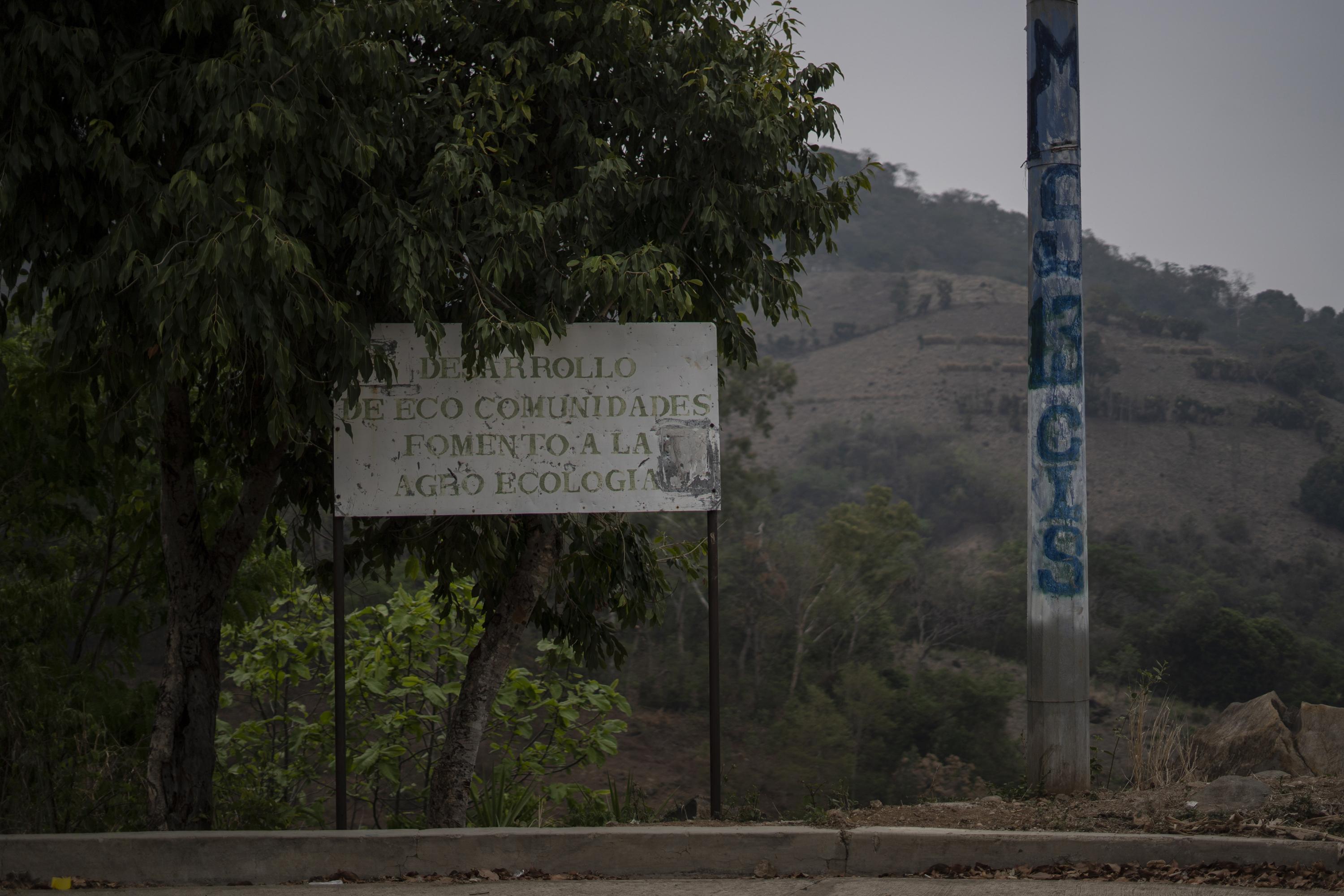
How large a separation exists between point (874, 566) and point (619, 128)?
34.1m

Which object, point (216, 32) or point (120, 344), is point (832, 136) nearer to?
point (216, 32)

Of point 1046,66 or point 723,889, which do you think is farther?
point 1046,66

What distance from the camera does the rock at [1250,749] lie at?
314 inches

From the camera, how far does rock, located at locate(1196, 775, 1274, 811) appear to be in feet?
19.7

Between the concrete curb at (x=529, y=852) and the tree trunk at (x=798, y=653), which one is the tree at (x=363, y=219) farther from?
the tree trunk at (x=798, y=653)

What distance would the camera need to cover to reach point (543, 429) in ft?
21.0

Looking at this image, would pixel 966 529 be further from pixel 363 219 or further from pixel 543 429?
pixel 363 219

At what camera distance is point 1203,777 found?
7.54 m

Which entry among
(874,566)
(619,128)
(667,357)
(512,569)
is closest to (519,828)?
(667,357)

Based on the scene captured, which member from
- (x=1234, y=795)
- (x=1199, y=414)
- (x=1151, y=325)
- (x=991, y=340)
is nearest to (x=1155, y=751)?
(x=1234, y=795)

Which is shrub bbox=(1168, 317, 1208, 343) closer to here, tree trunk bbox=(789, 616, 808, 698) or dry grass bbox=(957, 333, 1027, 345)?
dry grass bbox=(957, 333, 1027, 345)

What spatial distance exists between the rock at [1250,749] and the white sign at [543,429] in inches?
162

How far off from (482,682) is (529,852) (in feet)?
11.2

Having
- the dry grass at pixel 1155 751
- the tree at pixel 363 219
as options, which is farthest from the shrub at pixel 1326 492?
the tree at pixel 363 219
